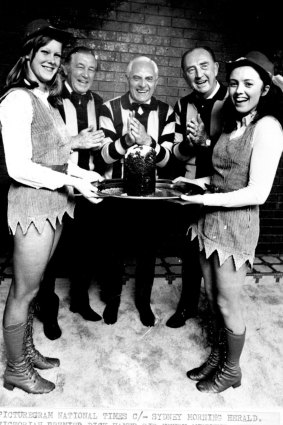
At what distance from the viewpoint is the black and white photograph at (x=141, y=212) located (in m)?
1.74

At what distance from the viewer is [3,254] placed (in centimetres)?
394

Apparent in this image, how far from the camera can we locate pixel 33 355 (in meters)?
2.23

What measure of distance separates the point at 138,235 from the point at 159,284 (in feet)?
2.97

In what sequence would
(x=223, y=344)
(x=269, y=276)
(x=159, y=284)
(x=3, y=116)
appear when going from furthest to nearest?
(x=269, y=276), (x=159, y=284), (x=223, y=344), (x=3, y=116)

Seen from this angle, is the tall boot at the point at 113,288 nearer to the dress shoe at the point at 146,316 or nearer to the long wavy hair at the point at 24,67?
the dress shoe at the point at 146,316

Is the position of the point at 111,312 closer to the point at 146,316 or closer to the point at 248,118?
the point at 146,316

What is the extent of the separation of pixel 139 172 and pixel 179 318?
1.28 metres

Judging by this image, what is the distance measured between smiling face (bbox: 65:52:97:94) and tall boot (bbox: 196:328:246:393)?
80.2 inches

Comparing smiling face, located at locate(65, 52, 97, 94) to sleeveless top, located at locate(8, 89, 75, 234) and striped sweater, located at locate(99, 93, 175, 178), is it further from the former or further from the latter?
sleeveless top, located at locate(8, 89, 75, 234)

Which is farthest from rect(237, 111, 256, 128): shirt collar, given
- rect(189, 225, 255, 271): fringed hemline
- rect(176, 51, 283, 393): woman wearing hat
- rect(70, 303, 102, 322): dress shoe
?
rect(70, 303, 102, 322): dress shoe

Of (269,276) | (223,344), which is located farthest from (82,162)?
(269,276)

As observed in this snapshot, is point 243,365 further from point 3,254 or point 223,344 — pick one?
point 3,254

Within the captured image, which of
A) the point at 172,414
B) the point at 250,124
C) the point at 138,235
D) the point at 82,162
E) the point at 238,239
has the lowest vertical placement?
the point at 172,414

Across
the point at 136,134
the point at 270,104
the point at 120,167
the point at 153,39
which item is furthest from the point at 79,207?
the point at 153,39
